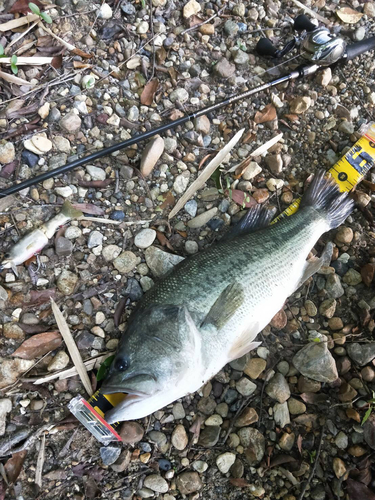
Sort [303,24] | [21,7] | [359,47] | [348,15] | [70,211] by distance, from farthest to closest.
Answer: [348,15]
[359,47]
[303,24]
[21,7]
[70,211]

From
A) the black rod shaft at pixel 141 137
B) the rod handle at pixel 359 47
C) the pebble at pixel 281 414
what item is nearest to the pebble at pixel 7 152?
the black rod shaft at pixel 141 137

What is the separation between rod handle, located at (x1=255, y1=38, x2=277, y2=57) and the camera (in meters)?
3.55

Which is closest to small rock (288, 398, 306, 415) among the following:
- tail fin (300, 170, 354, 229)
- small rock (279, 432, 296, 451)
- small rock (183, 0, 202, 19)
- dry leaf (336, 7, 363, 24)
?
small rock (279, 432, 296, 451)

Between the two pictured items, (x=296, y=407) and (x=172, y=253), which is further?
(x=172, y=253)

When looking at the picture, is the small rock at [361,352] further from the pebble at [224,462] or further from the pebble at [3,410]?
the pebble at [3,410]

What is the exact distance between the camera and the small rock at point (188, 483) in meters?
2.77

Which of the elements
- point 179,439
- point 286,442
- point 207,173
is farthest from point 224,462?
point 207,173

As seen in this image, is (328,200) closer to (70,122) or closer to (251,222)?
(251,222)

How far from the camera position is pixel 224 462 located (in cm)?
287

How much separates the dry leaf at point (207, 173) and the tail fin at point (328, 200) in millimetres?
795

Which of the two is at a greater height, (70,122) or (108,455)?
(70,122)

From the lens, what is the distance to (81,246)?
302cm

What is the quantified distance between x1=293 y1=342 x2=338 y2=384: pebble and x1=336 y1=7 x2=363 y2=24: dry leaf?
3360 millimetres

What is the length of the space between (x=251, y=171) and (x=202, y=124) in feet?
2.01
